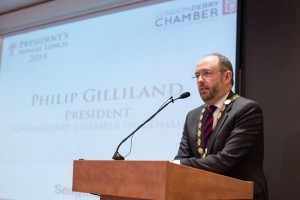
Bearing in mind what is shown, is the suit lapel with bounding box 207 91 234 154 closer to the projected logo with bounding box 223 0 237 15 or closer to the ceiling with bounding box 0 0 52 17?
the projected logo with bounding box 223 0 237 15

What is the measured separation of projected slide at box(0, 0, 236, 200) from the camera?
3783mm

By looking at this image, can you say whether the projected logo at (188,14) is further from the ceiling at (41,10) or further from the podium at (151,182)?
the podium at (151,182)

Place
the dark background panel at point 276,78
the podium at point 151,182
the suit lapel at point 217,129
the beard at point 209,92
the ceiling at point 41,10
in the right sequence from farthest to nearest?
the ceiling at point 41,10
the dark background panel at point 276,78
the beard at point 209,92
the suit lapel at point 217,129
the podium at point 151,182

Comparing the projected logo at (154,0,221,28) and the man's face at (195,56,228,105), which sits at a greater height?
the projected logo at (154,0,221,28)

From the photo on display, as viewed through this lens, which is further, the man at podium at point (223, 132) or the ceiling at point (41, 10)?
the ceiling at point (41, 10)

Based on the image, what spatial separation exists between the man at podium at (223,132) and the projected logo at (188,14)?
1079 millimetres

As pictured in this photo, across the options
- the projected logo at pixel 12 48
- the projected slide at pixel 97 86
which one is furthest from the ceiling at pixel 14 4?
the projected logo at pixel 12 48

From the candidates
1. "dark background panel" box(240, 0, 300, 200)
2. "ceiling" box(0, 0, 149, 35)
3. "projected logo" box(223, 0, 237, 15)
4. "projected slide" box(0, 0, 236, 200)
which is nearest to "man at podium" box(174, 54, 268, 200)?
"dark background panel" box(240, 0, 300, 200)

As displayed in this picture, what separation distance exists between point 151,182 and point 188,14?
2352mm

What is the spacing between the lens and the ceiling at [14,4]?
5312 millimetres

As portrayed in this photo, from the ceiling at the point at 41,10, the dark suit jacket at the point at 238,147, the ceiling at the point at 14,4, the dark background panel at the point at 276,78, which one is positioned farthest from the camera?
the ceiling at the point at 14,4

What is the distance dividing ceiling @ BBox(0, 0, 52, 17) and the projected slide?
0.37 metres

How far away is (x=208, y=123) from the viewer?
8.89ft

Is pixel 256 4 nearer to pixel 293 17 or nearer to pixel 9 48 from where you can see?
pixel 293 17
